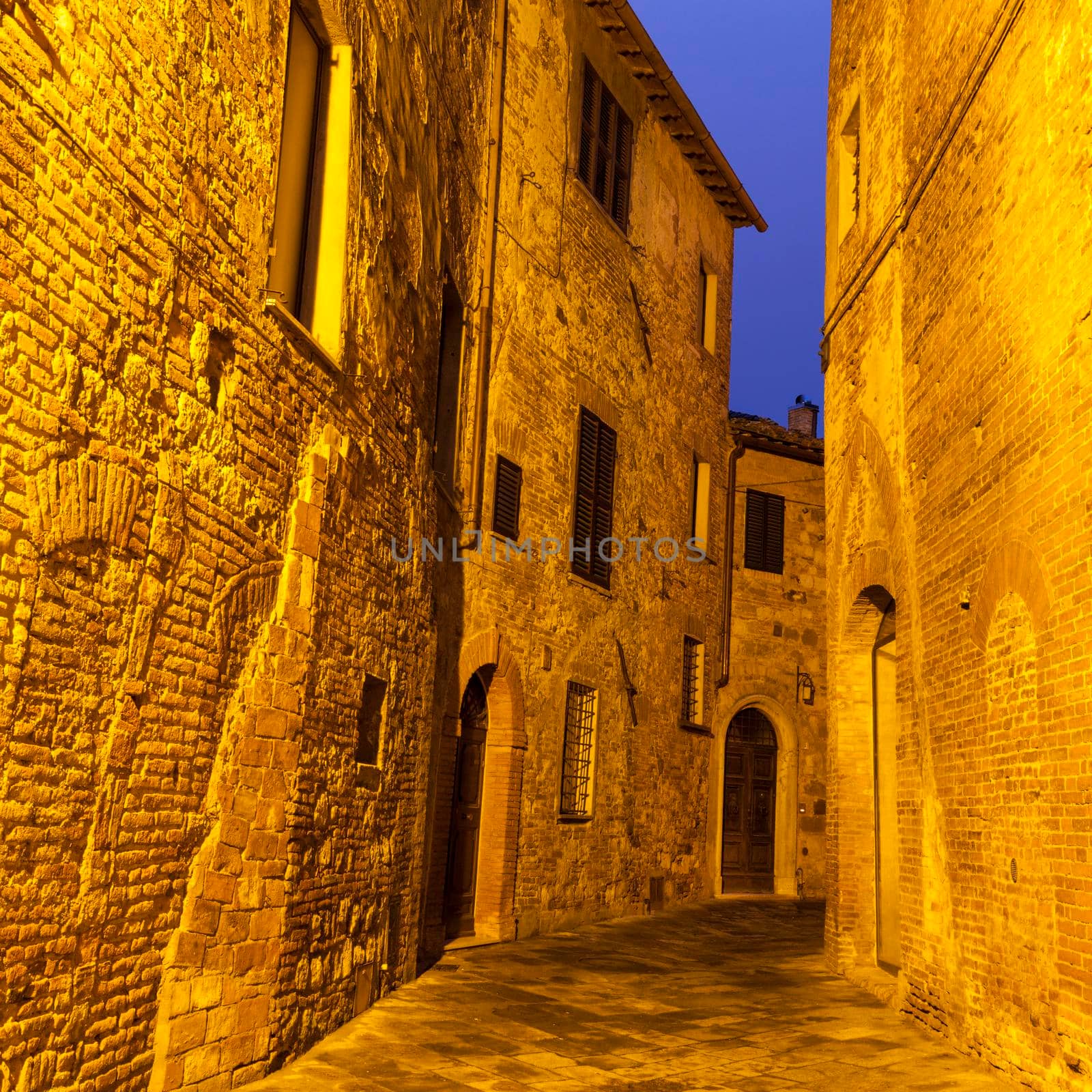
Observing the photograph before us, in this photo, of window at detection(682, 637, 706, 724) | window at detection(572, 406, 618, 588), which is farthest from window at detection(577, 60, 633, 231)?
window at detection(682, 637, 706, 724)

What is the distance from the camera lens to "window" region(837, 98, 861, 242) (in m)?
10.7

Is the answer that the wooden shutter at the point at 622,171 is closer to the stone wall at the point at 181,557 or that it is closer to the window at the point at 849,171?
the window at the point at 849,171

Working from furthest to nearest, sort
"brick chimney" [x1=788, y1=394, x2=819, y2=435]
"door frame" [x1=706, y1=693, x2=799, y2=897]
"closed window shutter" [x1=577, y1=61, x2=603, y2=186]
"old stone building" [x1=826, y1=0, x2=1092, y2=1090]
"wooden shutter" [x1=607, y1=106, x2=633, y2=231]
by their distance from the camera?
"brick chimney" [x1=788, y1=394, x2=819, y2=435] → "door frame" [x1=706, y1=693, x2=799, y2=897] → "wooden shutter" [x1=607, y1=106, x2=633, y2=231] → "closed window shutter" [x1=577, y1=61, x2=603, y2=186] → "old stone building" [x1=826, y1=0, x2=1092, y2=1090]

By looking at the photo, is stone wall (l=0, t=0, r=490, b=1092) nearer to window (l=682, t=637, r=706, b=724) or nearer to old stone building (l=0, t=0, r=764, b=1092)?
old stone building (l=0, t=0, r=764, b=1092)

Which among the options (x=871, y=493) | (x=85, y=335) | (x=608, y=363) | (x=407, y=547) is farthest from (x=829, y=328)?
(x=85, y=335)

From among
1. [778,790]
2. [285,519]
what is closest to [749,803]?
[778,790]

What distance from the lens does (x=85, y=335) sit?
3980 mm

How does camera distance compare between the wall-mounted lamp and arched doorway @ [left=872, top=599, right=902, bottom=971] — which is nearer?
arched doorway @ [left=872, top=599, right=902, bottom=971]

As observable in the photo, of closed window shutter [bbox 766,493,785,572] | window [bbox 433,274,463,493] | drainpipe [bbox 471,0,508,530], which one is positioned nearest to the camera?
window [bbox 433,274,463,493]

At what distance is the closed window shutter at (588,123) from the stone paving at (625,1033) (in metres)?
8.46

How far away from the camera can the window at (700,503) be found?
16.2 meters

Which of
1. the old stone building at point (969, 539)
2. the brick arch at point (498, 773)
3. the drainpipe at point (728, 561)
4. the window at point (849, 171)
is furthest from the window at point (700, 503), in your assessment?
the brick arch at point (498, 773)

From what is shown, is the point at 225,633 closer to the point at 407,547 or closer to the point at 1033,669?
the point at 407,547

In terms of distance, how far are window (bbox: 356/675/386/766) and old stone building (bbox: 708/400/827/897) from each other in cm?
974
